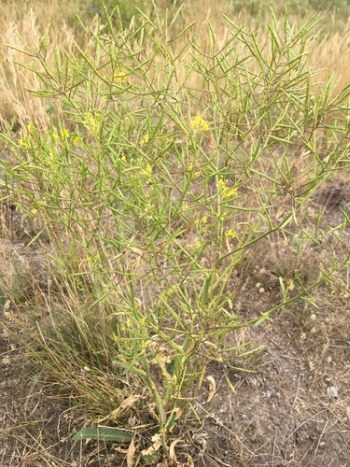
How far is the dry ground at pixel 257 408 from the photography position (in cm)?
154

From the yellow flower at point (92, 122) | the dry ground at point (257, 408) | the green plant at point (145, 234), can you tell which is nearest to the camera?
the yellow flower at point (92, 122)

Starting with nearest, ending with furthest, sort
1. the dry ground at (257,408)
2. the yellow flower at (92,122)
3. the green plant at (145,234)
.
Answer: the yellow flower at (92,122), the green plant at (145,234), the dry ground at (257,408)

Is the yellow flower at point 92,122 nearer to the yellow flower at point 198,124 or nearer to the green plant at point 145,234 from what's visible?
the green plant at point 145,234

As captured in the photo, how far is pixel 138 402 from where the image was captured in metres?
1.54

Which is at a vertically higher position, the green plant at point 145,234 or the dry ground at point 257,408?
the green plant at point 145,234

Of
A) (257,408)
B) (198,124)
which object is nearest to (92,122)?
(198,124)

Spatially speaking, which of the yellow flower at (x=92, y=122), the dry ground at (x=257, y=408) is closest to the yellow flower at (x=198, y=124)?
the yellow flower at (x=92, y=122)

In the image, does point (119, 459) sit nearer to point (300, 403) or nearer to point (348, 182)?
point (300, 403)

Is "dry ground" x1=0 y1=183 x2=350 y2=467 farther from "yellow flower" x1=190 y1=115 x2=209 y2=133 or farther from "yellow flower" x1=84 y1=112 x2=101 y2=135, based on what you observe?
"yellow flower" x1=84 y1=112 x2=101 y2=135

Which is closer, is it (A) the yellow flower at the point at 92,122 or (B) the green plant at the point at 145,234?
(A) the yellow flower at the point at 92,122

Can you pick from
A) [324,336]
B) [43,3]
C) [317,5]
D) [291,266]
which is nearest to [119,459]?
[324,336]

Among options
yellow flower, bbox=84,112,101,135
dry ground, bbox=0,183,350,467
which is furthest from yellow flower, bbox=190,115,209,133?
dry ground, bbox=0,183,350,467

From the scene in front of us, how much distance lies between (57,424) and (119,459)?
256 millimetres

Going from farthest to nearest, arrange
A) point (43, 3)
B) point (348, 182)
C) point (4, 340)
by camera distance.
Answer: point (43, 3) → point (348, 182) → point (4, 340)
